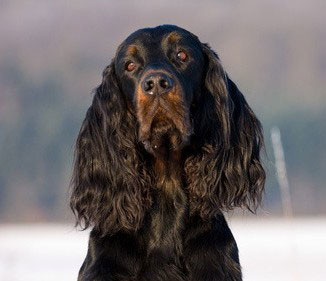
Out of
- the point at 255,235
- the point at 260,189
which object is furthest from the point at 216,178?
the point at 255,235

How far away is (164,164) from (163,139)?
0.19 m

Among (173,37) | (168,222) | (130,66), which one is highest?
(173,37)

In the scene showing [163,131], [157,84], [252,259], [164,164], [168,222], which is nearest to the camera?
[157,84]

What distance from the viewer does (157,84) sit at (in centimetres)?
475

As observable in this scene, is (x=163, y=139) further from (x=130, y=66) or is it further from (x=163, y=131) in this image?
(x=130, y=66)

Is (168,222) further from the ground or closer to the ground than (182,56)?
closer to the ground

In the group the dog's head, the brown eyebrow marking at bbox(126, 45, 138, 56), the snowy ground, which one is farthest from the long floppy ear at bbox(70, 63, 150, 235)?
the snowy ground

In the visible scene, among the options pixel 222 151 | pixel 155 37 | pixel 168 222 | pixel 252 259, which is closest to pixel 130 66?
pixel 155 37

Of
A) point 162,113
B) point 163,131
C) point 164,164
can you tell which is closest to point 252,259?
point 164,164

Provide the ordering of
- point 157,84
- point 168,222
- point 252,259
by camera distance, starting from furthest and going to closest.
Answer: point 252,259 → point 168,222 → point 157,84

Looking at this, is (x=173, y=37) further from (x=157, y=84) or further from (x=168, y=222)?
Result: (x=168, y=222)

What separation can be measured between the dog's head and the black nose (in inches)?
3.8

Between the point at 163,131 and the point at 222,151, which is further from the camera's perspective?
the point at 222,151

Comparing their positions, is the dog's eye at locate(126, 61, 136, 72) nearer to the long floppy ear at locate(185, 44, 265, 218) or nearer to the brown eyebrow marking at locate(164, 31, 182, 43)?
the brown eyebrow marking at locate(164, 31, 182, 43)
